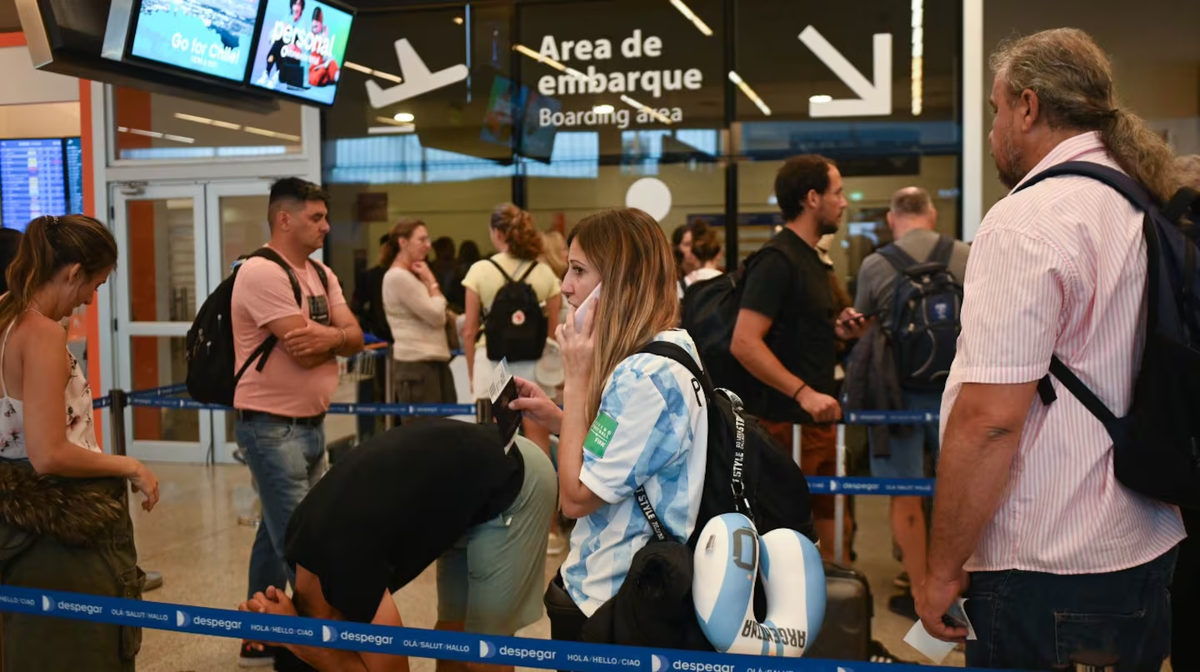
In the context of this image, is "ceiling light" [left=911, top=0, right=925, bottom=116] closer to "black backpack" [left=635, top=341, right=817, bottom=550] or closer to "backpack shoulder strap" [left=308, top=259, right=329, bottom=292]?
"backpack shoulder strap" [left=308, top=259, right=329, bottom=292]

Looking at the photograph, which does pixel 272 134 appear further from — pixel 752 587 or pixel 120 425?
pixel 752 587

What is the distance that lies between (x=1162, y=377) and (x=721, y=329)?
2.50 metres

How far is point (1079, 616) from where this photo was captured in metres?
1.80

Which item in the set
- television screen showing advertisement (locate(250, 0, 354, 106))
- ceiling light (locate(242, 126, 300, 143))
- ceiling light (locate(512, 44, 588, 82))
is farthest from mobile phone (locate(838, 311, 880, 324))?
ceiling light (locate(242, 126, 300, 143))

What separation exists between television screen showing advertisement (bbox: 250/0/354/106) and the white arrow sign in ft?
11.3

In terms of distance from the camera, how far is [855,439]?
6000 mm

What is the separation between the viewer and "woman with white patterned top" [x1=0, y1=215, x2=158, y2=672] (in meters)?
2.76

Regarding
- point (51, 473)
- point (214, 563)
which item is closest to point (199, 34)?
point (214, 563)

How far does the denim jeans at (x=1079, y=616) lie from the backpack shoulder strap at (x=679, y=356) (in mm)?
643

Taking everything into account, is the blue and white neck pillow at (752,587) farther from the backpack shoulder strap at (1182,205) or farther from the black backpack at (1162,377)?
the backpack shoulder strap at (1182,205)

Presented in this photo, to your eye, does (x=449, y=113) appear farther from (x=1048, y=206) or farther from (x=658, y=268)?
(x=1048, y=206)

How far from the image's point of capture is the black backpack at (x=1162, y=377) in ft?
5.63

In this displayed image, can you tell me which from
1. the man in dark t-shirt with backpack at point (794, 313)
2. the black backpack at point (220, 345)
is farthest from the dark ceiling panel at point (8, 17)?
the man in dark t-shirt with backpack at point (794, 313)

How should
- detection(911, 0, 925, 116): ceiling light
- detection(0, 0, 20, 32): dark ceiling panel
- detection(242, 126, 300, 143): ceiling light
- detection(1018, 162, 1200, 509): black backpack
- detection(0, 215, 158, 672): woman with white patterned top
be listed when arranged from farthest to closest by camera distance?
detection(242, 126, 300, 143): ceiling light → detection(911, 0, 925, 116): ceiling light → detection(0, 0, 20, 32): dark ceiling panel → detection(0, 215, 158, 672): woman with white patterned top → detection(1018, 162, 1200, 509): black backpack
